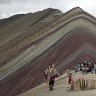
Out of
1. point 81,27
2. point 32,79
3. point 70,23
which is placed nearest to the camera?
point 32,79

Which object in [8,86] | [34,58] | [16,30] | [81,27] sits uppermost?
[16,30]

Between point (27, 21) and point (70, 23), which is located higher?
point (27, 21)

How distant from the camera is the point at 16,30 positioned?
14325 centimetres

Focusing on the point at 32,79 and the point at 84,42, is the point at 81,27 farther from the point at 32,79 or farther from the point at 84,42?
the point at 32,79

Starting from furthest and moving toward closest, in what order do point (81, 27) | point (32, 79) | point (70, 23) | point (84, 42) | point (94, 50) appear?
point (70, 23) < point (81, 27) < point (84, 42) < point (94, 50) < point (32, 79)

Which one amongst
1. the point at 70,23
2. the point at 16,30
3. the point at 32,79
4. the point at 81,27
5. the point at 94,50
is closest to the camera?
the point at 32,79

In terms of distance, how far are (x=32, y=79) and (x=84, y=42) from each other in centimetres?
1302

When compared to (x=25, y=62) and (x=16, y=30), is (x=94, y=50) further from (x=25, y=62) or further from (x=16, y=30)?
(x=16, y=30)

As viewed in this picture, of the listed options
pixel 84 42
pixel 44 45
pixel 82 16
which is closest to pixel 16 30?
pixel 82 16

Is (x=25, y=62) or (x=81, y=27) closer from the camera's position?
(x=25, y=62)

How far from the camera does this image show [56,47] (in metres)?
68.0

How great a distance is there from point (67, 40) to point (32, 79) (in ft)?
49.0

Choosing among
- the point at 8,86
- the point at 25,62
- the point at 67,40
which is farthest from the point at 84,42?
the point at 8,86

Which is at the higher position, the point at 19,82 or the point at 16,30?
the point at 16,30
